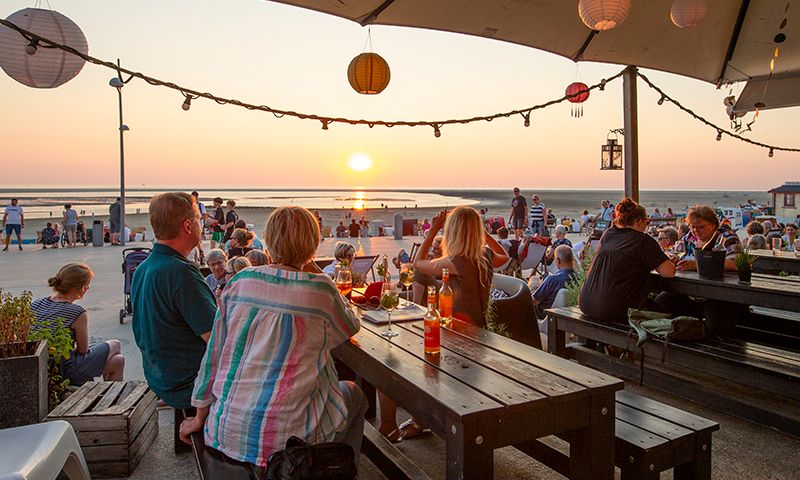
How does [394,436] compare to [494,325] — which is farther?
[494,325]

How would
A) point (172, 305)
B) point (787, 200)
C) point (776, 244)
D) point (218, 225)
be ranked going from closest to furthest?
point (172, 305)
point (776, 244)
point (218, 225)
point (787, 200)

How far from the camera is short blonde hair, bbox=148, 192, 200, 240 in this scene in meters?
2.42

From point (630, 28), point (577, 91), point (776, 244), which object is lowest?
point (776, 244)

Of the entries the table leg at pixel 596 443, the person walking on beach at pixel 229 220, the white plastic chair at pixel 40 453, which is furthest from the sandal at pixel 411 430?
the person walking on beach at pixel 229 220

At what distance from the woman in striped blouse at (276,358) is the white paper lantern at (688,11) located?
143 inches

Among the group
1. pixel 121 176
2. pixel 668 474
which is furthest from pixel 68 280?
pixel 121 176

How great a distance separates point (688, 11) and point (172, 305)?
4081 mm

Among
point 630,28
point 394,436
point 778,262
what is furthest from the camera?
point 630,28

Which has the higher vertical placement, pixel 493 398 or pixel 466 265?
pixel 466 265

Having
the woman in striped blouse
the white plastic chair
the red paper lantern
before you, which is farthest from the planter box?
the red paper lantern

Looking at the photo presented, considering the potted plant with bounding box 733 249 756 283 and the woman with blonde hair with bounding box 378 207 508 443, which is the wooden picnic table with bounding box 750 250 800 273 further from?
the woman with blonde hair with bounding box 378 207 508 443

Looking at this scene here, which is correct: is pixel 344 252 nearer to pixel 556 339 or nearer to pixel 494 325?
pixel 494 325

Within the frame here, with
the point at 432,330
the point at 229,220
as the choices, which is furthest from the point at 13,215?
the point at 432,330

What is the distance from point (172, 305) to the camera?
2.33m
